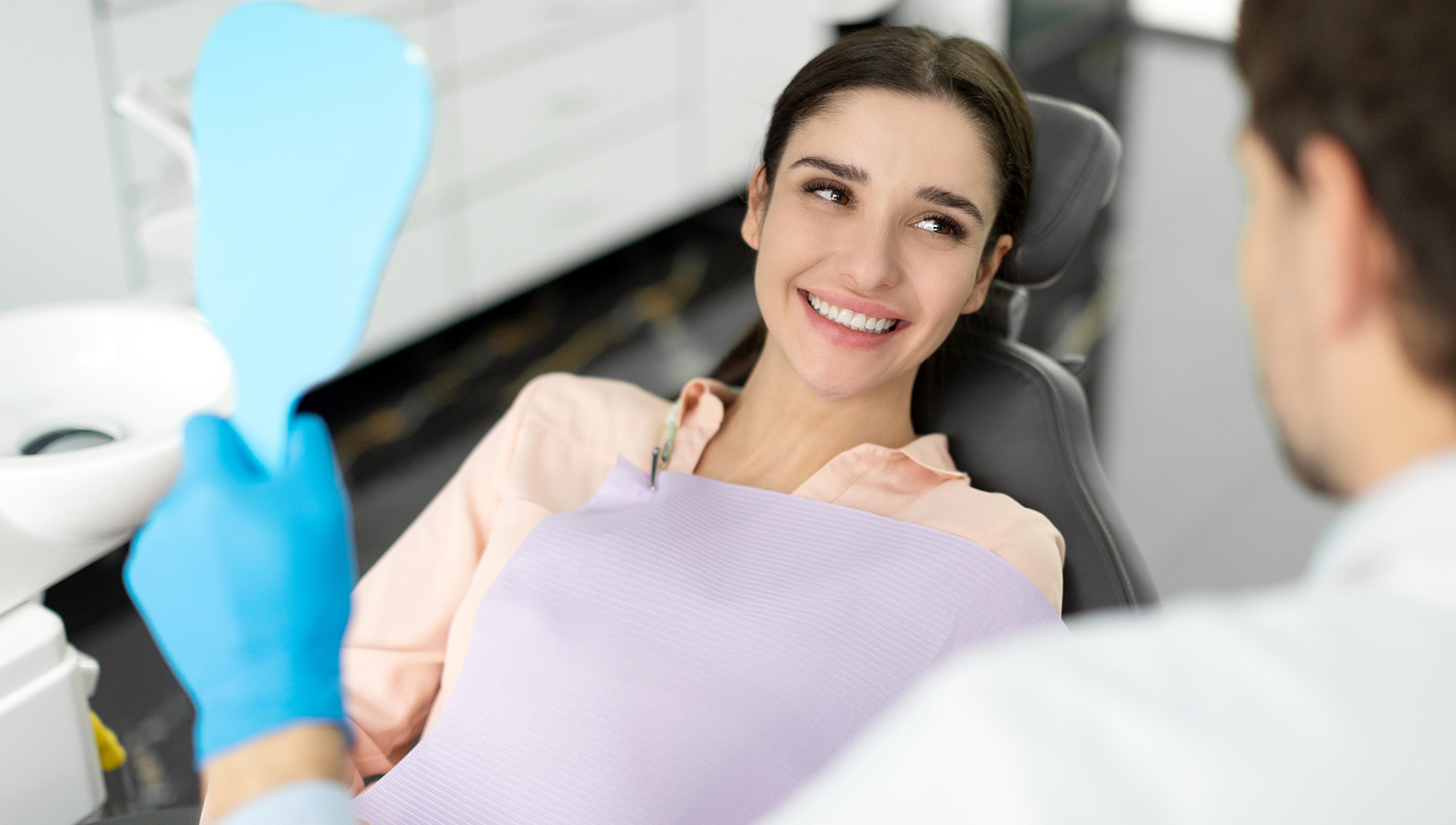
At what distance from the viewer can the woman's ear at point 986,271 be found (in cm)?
132

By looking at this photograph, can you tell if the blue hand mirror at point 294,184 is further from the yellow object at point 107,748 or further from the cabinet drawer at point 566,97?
the cabinet drawer at point 566,97

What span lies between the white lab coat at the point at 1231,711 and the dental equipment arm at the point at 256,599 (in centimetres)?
38

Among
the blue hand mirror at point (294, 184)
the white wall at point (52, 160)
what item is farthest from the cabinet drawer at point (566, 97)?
the blue hand mirror at point (294, 184)

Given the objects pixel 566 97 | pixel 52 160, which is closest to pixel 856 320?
pixel 52 160

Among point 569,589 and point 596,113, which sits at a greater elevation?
point 569,589

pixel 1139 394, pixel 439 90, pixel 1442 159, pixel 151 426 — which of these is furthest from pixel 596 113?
pixel 1442 159

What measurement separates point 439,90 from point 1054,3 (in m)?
2.93

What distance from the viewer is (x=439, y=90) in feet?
9.21

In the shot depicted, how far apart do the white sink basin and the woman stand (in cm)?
27

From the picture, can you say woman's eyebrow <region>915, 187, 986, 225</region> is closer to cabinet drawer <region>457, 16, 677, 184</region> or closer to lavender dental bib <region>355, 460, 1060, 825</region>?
lavender dental bib <region>355, 460, 1060, 825</region>

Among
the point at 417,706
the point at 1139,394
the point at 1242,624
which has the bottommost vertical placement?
the point at 1139,394

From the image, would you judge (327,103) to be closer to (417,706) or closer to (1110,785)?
(1110,785)

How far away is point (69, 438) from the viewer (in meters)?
1.41

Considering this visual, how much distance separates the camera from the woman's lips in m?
1.27
